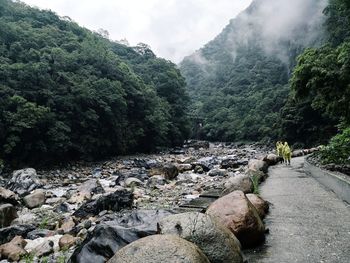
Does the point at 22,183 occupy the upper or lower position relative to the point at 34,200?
upper

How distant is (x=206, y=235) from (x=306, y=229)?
9.12 feet

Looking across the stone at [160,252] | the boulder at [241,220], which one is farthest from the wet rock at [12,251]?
the stone at [160,252]

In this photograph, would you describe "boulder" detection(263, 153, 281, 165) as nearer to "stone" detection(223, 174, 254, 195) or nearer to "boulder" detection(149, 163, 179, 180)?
"boulder" detection(149, 163, 179, 180)

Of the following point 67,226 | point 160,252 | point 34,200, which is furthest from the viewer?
point 34,200

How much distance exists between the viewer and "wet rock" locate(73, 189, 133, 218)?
11039 mm

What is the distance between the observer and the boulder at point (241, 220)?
5.05 m

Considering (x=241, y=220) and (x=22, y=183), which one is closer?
(x=241, y=220)

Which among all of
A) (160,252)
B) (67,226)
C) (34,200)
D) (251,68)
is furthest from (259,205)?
(251,68)

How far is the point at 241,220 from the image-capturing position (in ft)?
16.7

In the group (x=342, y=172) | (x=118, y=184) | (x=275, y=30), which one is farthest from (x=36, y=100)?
(x=275, y=30)

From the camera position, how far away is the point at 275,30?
120250mm

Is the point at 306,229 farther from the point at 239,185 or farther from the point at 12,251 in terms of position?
the point at 12,251

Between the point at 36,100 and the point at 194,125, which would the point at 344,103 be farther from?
the point at 194,125

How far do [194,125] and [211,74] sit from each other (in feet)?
150
